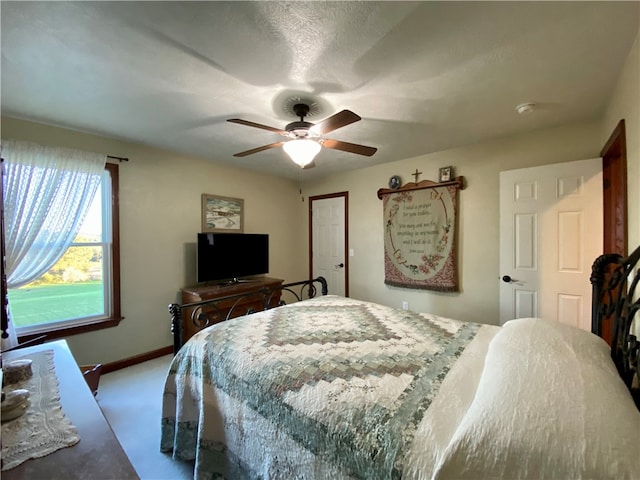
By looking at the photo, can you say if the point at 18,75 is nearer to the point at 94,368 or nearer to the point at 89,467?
the point at 94,368

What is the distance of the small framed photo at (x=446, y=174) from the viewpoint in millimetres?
3281

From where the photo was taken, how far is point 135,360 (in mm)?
3002

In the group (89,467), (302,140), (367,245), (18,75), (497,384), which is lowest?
(89,467)

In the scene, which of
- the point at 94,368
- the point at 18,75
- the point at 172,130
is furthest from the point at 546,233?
the point at 18,75

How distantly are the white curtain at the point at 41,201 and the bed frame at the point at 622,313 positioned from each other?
12.2 ft

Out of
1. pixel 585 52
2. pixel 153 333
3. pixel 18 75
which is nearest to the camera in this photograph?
pixel 585 52

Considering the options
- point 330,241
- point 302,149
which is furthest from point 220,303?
point 302,149

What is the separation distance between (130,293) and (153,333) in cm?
54

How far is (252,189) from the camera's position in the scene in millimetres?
4191

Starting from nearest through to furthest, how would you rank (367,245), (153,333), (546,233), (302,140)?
(302,140) < (546,233) < (153,333) < (367,245)

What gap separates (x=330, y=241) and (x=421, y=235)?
60.6 inches

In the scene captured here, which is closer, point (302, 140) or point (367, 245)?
point (302, 140)

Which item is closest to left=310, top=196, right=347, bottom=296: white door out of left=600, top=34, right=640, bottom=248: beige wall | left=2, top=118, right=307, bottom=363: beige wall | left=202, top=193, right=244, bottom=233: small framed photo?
left=202, top=193, right=244, bottom=233: small framed photo

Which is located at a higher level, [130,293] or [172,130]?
[172,130]
